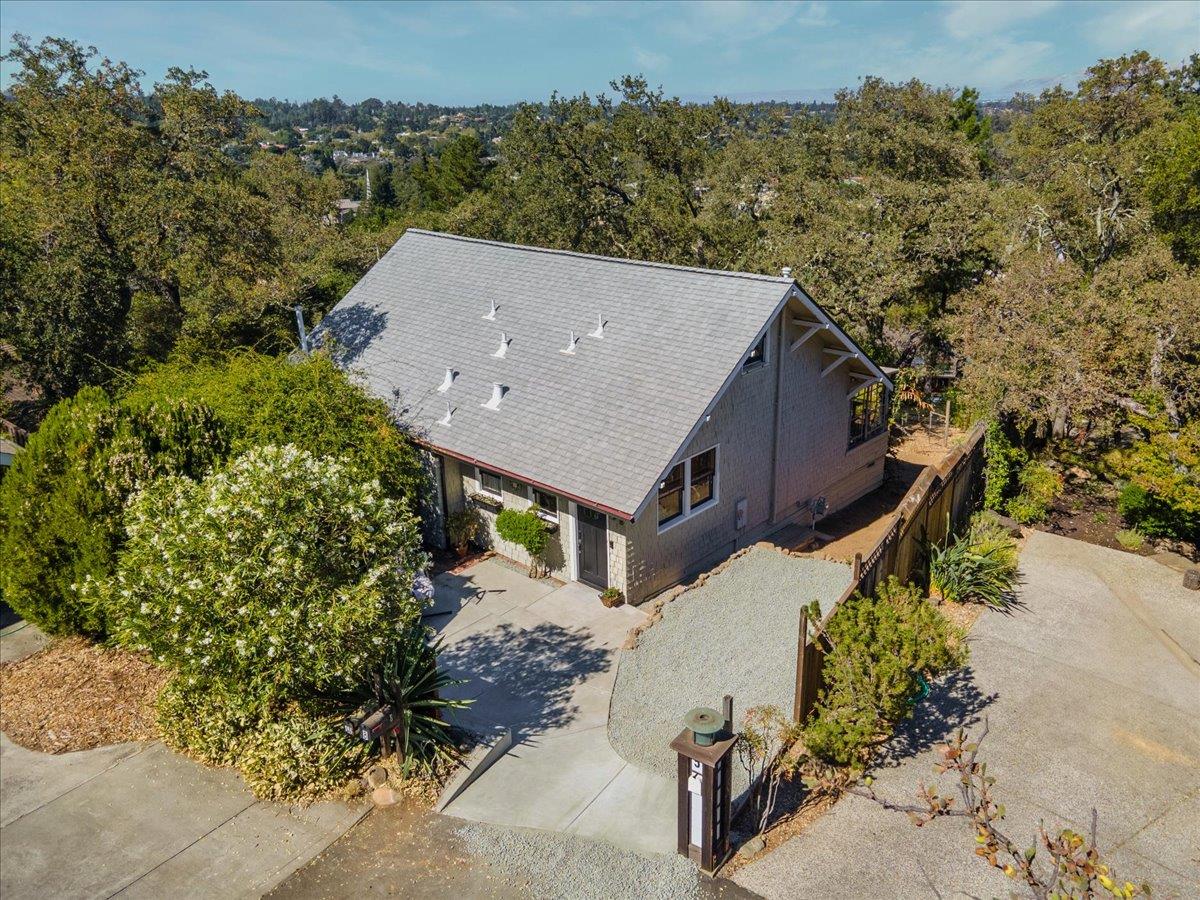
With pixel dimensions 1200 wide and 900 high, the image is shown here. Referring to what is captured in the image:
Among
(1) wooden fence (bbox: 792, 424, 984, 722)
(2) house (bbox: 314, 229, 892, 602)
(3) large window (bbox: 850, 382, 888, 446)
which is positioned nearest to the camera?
(1) wooden fence (bbox: 792, 424, 984, 722)

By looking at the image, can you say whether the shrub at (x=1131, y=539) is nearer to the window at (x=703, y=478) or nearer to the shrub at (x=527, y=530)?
the window at (x=703, y=478)

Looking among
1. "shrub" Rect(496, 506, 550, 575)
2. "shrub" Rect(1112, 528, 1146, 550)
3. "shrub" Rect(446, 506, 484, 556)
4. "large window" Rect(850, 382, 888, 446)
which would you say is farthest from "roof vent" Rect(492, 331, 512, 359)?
"shrub" Rect(1112, 528, 1146, 550)

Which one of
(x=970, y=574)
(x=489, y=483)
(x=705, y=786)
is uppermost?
(x=489, y=483)

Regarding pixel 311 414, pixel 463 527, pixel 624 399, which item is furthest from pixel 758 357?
pixel 311 414

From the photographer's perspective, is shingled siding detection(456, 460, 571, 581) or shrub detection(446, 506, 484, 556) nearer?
shingled siding detection(456, 460, 571, 581)

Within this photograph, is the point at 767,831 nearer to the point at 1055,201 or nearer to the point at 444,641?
the point at 444,641

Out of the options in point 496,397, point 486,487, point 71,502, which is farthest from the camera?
point 486,487

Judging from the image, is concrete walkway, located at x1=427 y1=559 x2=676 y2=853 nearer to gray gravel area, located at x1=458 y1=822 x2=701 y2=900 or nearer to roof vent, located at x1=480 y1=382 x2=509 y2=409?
gray gravel area, located at x1=458 y1=822 x2=701 y2=900

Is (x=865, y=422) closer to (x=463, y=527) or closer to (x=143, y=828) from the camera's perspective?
(x=463, y=527)

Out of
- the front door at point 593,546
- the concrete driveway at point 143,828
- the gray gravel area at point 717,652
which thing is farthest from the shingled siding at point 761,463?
the concrete driveway at point 143,828
